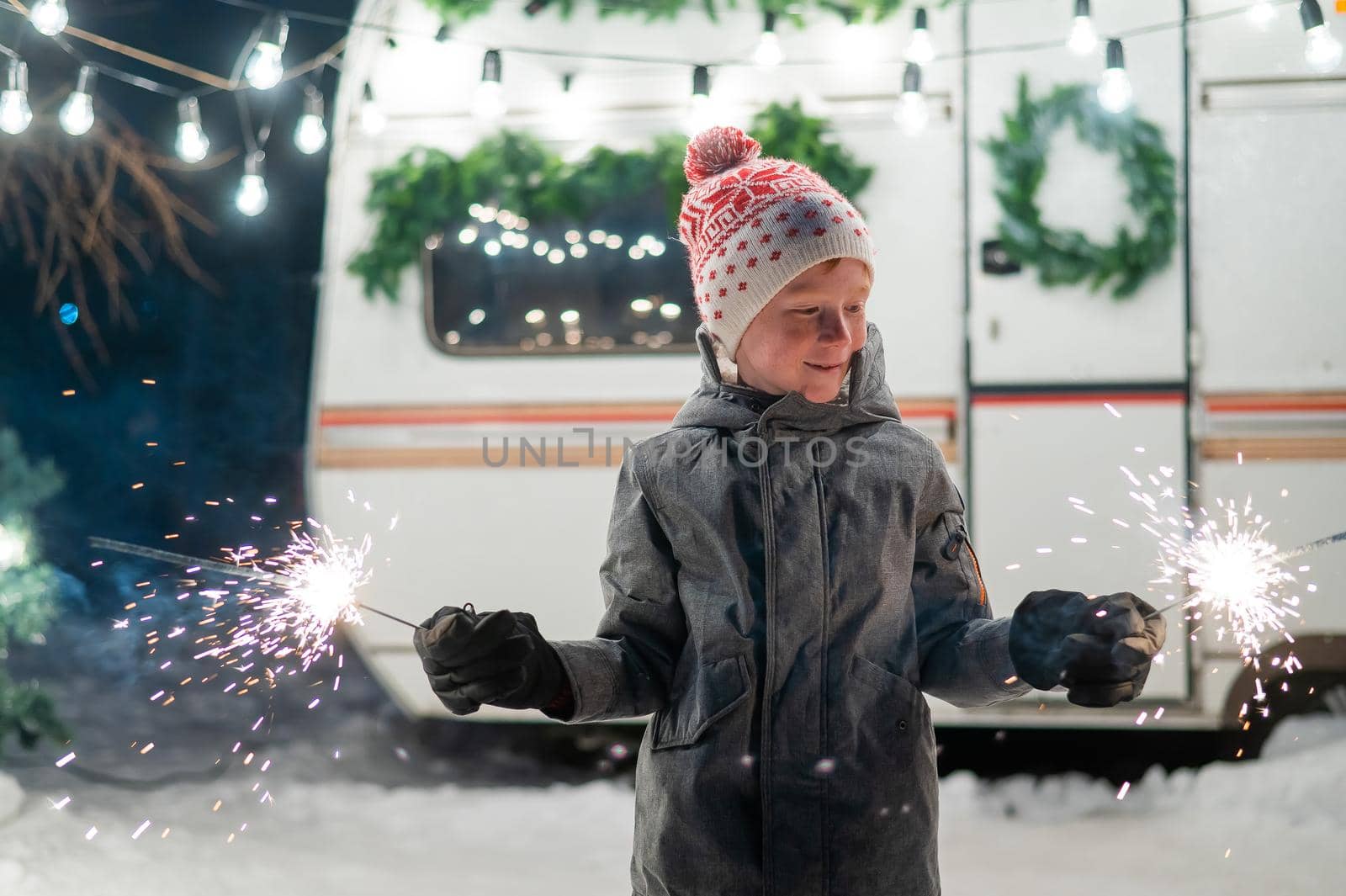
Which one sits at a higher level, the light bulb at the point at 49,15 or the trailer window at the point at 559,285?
the light bulb at the point at 49,15

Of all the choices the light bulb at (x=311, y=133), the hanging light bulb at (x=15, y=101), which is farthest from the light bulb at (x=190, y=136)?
the hanging light bulb at (x=15, y=101)

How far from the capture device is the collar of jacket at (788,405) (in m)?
1.58

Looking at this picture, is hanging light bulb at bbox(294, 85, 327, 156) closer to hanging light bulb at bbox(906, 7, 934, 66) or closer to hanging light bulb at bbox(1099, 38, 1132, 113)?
hanging light bulb at bbox(906, 7, 934, 66)

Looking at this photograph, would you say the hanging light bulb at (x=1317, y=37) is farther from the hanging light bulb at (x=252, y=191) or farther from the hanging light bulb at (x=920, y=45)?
the hanging light bulb at (x=252, y=191)

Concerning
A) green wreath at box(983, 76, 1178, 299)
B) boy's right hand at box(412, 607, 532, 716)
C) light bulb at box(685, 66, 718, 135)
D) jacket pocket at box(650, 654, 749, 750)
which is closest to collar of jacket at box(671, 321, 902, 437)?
jacket pocket at box(650, 654, 749, 750)

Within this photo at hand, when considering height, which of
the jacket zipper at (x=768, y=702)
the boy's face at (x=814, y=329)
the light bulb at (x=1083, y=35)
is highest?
the light bulb at (x=1083, y=35)

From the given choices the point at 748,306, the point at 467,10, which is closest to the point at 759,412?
the point at 748,306

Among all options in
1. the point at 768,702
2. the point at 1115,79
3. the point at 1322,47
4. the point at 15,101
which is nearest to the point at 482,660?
the point at 768,702

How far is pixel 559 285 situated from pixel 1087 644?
2.57m

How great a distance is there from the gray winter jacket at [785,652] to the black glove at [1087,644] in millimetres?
60

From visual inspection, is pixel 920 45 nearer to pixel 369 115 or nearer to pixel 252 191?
pixel 369 115

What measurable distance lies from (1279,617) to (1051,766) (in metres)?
0.88

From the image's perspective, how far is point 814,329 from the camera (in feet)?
5.23

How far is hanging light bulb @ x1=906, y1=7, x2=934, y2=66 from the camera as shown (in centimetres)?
324
